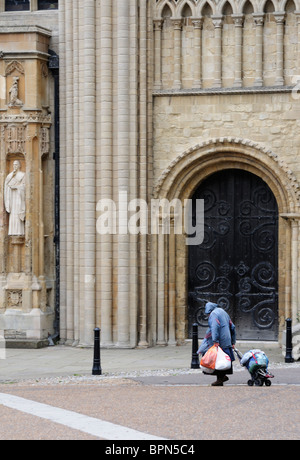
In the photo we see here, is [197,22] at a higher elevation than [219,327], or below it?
higher

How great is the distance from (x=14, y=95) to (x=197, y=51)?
148 inches

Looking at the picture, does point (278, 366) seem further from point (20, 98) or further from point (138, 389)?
point (20, 98)

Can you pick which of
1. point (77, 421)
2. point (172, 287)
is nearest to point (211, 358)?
point (77, 421)

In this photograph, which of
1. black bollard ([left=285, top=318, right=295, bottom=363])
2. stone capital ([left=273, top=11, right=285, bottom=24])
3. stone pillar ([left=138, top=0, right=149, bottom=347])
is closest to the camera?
black bollard ([left=285, top=318, right=295, bottom=363])

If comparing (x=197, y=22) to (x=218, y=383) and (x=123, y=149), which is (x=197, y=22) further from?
(x=218, y=383)

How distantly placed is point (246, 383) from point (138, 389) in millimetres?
1728

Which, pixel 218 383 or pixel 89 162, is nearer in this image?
pixel 218 383

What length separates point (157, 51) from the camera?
23.1 meters

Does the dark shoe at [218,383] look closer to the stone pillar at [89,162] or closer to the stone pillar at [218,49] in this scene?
the stone pillar at [89,162]

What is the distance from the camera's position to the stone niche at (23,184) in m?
23.0

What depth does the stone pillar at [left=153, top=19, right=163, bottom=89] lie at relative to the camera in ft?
75.6

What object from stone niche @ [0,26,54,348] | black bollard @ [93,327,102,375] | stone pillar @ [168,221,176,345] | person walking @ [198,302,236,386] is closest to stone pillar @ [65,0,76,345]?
stone niche @ [0,26,54,348]

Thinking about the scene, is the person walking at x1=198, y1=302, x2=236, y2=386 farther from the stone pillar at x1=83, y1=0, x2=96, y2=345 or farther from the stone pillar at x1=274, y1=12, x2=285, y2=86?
the stone pillar at x1=274, y1=12, x2=285, y2=86

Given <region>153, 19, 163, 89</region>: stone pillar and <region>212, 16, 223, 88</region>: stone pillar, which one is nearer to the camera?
<region>212, 16, 223, 88</region>: stone pillar
